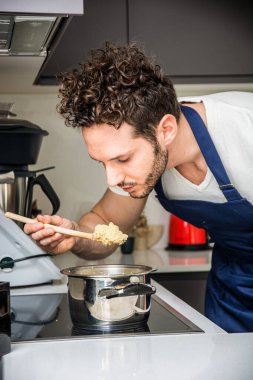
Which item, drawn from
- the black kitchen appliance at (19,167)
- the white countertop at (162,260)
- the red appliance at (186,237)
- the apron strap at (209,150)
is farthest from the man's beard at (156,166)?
the red appliance at (186,237)

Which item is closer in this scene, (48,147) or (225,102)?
(225,102)

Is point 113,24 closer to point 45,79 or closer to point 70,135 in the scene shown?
point 45,79

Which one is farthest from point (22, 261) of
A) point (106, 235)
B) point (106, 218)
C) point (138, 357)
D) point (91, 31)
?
point (91, 31)

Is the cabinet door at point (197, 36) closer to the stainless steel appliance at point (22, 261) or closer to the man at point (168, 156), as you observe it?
the man at point (168, 156)

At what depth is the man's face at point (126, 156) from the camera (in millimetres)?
1406

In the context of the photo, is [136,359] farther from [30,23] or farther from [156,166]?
Result: [30,23]

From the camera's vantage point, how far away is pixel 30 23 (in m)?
1.47

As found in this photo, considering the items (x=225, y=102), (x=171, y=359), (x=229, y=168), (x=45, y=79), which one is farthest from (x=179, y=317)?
(x=45, y=79)

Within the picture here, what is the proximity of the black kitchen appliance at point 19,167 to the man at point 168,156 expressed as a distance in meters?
0.21

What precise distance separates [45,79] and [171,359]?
1.69m

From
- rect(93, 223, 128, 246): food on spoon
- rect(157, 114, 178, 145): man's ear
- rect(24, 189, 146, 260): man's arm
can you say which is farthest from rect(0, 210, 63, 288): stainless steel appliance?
rect(157, 114, 178, 145): man's ear

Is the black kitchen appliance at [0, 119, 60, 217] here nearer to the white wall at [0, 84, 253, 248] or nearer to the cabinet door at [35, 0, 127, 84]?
the cabinet door at [35, 0, 127, 84]

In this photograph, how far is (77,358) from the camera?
1.06 meters

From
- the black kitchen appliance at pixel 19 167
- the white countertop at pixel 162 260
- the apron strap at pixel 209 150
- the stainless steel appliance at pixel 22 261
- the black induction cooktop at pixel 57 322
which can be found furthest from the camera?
the white countertop at pixel 162 260
